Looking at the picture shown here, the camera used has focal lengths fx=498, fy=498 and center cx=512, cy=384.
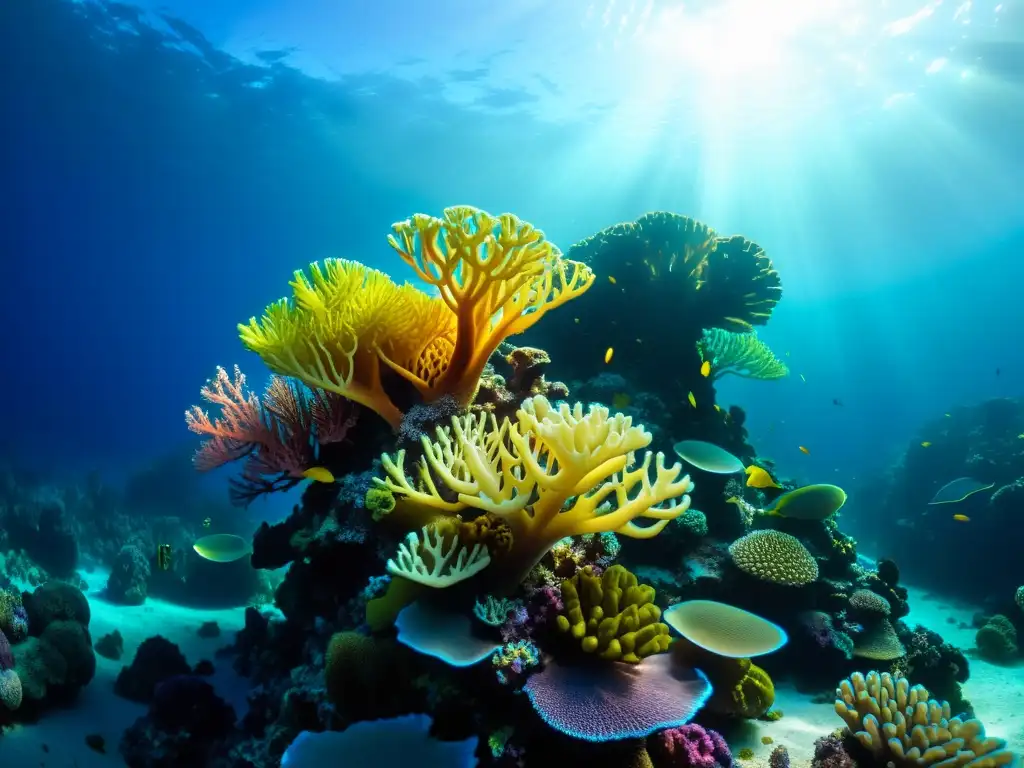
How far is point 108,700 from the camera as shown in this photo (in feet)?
20.5

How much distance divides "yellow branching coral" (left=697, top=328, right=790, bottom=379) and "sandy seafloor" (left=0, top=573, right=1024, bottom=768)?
213 inches

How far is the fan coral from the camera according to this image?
3012 millimetres

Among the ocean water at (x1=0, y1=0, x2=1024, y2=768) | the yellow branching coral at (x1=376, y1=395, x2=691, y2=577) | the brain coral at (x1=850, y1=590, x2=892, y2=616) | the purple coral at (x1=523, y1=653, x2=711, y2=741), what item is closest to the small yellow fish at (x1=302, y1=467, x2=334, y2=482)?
the ocean water at (x1=0, y1=0, x2=1024, y2=768)

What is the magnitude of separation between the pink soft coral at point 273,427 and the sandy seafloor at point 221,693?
9.22 feet

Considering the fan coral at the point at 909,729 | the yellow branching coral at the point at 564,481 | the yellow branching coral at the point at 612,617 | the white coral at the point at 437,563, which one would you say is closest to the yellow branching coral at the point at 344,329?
the yellow branching coral at the point at 564,481

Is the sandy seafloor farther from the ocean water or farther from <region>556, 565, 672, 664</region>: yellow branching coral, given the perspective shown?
<region>556, 565, 672, 664</region>: yellow branching coral

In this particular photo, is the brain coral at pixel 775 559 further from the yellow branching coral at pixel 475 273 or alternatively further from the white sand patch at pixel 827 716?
the yellow branching coral at pixel 475 273

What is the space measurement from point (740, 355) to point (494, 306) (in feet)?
23.5

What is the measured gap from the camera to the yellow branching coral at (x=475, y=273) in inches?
150

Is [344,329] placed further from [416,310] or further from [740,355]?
[740,355]

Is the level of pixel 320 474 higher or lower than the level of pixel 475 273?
lower

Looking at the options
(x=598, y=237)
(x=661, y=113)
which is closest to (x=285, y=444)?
(x=598, y=237)

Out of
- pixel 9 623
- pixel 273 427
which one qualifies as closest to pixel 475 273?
pixel 273 427

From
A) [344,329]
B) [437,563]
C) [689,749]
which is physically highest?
[344,329]
